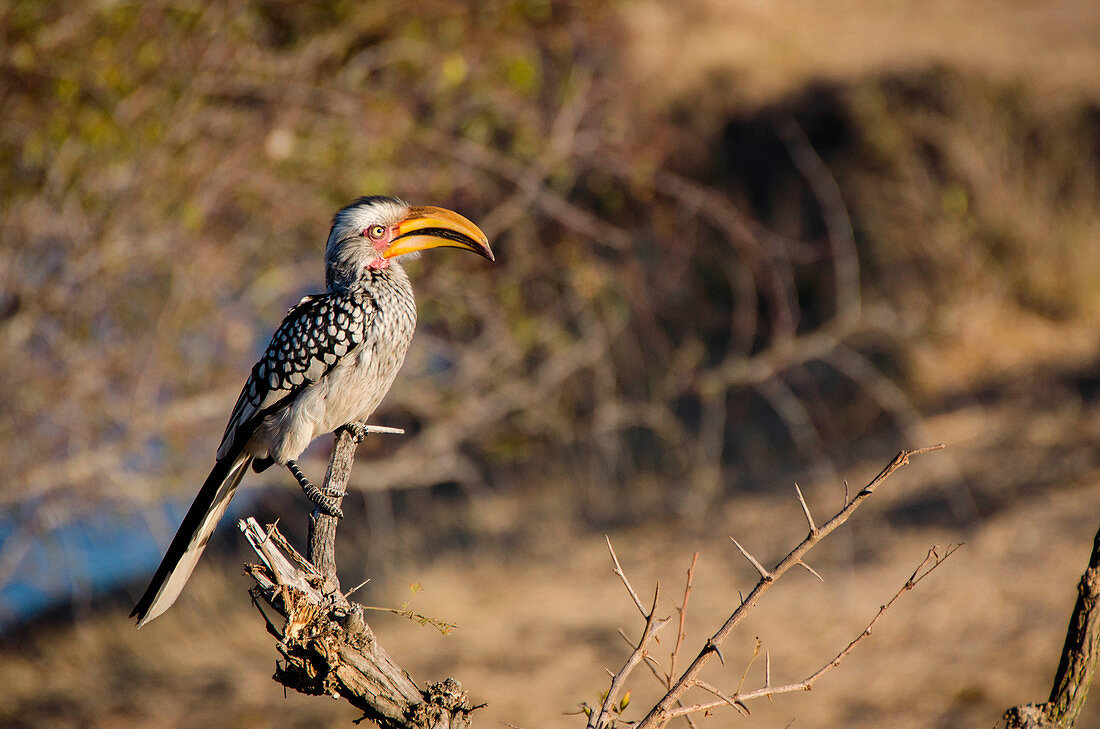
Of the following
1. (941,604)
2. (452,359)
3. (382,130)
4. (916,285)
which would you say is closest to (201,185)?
(382,130)

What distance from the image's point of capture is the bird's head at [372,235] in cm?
253

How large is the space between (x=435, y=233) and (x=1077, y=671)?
1872 mm

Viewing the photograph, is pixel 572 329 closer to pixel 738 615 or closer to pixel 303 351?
pixel 303 351

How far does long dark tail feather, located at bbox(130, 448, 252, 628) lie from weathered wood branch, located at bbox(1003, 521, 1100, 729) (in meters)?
1.90

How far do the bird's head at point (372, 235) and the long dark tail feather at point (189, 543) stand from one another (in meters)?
0.66

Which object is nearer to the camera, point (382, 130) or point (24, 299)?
point (24, 299)

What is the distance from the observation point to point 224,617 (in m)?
8.12

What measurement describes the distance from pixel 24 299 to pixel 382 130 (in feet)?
7.14

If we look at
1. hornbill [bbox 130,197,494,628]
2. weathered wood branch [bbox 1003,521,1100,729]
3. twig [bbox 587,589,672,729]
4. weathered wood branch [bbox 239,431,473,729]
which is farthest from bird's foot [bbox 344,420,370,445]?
weathered wood branch [bbox 1003,521,1100,729]

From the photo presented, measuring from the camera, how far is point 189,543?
2191mm

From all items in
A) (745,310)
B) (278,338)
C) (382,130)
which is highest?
(745,310)

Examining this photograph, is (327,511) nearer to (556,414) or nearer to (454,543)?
(556,414)

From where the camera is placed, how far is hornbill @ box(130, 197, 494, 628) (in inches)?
96.0

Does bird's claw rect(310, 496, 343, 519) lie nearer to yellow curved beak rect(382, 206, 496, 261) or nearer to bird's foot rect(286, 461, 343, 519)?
bird's foot rect(286, 461, 343, 519)
